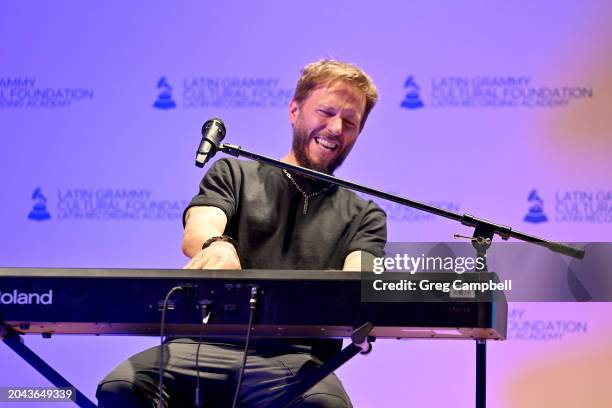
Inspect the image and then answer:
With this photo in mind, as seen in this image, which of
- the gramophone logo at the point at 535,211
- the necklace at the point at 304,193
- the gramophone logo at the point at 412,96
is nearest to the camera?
the necklace at the point at 304,193

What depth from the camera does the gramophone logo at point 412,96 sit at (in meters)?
3.76

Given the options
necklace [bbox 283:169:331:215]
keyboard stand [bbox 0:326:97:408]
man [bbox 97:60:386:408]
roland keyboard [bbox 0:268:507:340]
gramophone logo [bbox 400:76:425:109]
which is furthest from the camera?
gramophone logo [bbox 400:76:425:109]

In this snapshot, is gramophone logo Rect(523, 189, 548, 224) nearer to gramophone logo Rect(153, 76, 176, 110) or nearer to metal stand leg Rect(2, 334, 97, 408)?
gramophone logo Rect(153, 76, 176, 110)

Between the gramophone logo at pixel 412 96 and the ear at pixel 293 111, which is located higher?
the gramophone logo at pixel 412 96

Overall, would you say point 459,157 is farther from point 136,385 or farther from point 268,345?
point 136,385

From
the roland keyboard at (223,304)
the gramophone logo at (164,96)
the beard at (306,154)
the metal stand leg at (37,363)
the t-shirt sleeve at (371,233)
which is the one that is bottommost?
the metal stand leg at (37,363)

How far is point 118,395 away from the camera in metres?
2.20

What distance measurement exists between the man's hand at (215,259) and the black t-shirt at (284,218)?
0.50 m

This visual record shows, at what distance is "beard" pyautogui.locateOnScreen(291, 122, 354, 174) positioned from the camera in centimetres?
308

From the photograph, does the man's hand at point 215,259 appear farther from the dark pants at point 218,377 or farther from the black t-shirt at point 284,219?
the black t-shirt at point 284,219

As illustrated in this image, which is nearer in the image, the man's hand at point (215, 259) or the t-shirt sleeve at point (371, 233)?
the man's hand at point (215, 259)

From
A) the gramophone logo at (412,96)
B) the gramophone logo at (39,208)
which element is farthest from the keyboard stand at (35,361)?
the gramophone logo at (412,96)

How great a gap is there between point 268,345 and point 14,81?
1.91 m

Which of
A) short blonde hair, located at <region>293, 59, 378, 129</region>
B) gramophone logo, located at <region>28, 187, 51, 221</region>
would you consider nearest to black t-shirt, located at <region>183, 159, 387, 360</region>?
short blonde hair, located at <region>293, 59, 378, 129</region>
